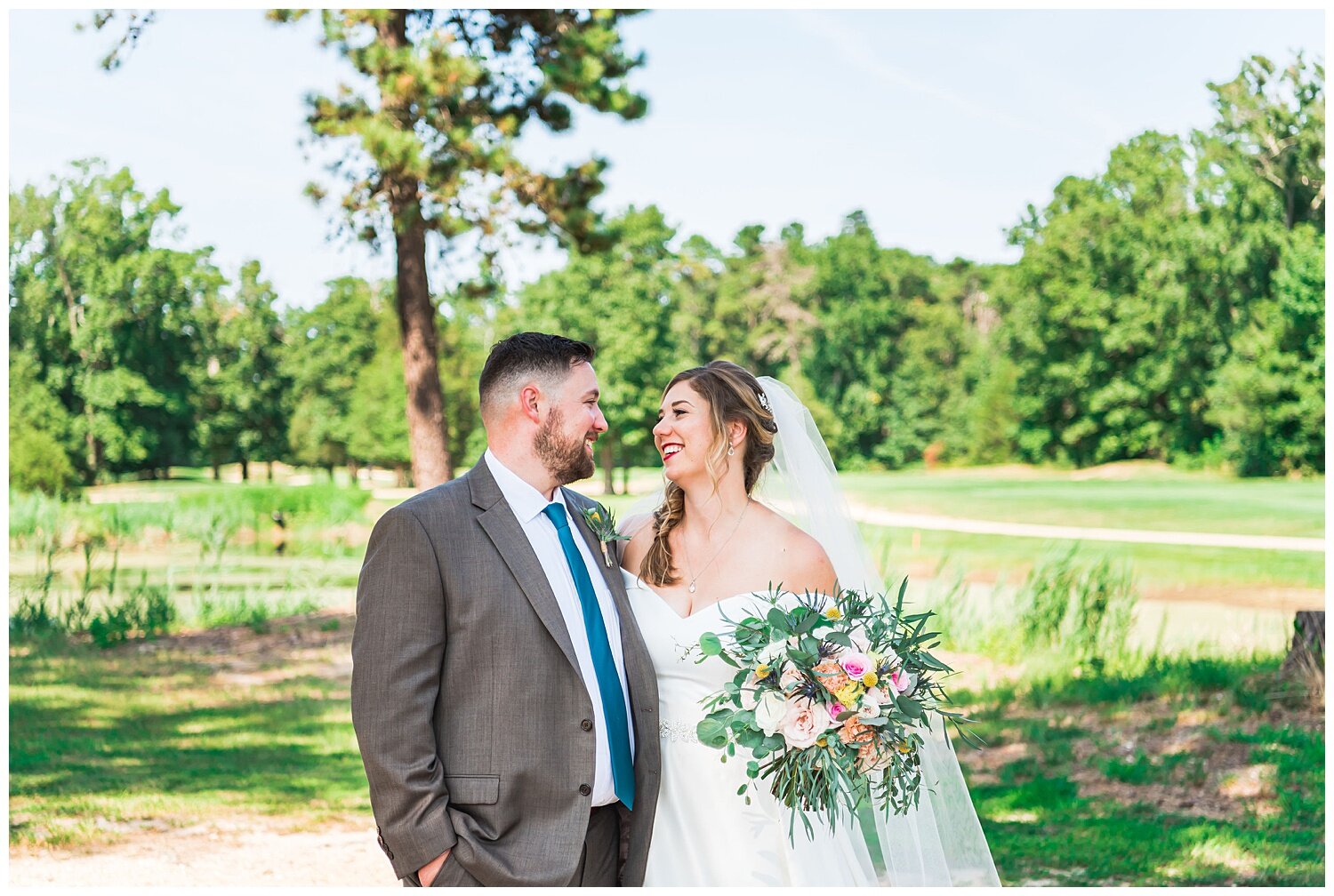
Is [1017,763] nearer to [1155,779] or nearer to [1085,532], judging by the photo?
[1155,779]

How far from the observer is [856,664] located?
9.05 ft

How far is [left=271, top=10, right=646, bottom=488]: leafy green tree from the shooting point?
30.8 feet

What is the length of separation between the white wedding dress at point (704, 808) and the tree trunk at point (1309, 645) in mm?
5999

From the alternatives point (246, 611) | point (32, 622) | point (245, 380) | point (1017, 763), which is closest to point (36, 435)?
point (245, 380)

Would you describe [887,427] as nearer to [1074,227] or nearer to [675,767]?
[1074,227]

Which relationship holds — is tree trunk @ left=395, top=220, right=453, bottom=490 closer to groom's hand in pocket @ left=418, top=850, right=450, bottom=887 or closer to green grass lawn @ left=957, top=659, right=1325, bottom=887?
green grass lawn @ left=957, top=659, right=1325, bottom=887

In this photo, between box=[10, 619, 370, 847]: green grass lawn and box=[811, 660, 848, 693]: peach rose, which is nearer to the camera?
box=[811, 660, 848, 693]: peach rose

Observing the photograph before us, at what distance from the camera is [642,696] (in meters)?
2.98

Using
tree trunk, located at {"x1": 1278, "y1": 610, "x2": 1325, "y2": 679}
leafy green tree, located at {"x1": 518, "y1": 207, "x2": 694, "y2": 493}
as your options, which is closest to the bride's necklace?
tree trunk, located at {"x1": 1278, "y1": 610, "x2": 1325, "y2": 679}

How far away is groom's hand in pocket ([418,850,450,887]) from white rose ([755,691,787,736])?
80 centimetres

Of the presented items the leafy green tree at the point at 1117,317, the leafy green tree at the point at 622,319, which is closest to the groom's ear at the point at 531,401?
the leafy green tree at the point at 1117,317

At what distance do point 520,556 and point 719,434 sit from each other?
3.16 ft

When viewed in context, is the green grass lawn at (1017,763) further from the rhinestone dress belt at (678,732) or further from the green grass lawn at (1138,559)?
the green grass lawn at (1138,559)

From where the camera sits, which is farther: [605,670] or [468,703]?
[605,670]
